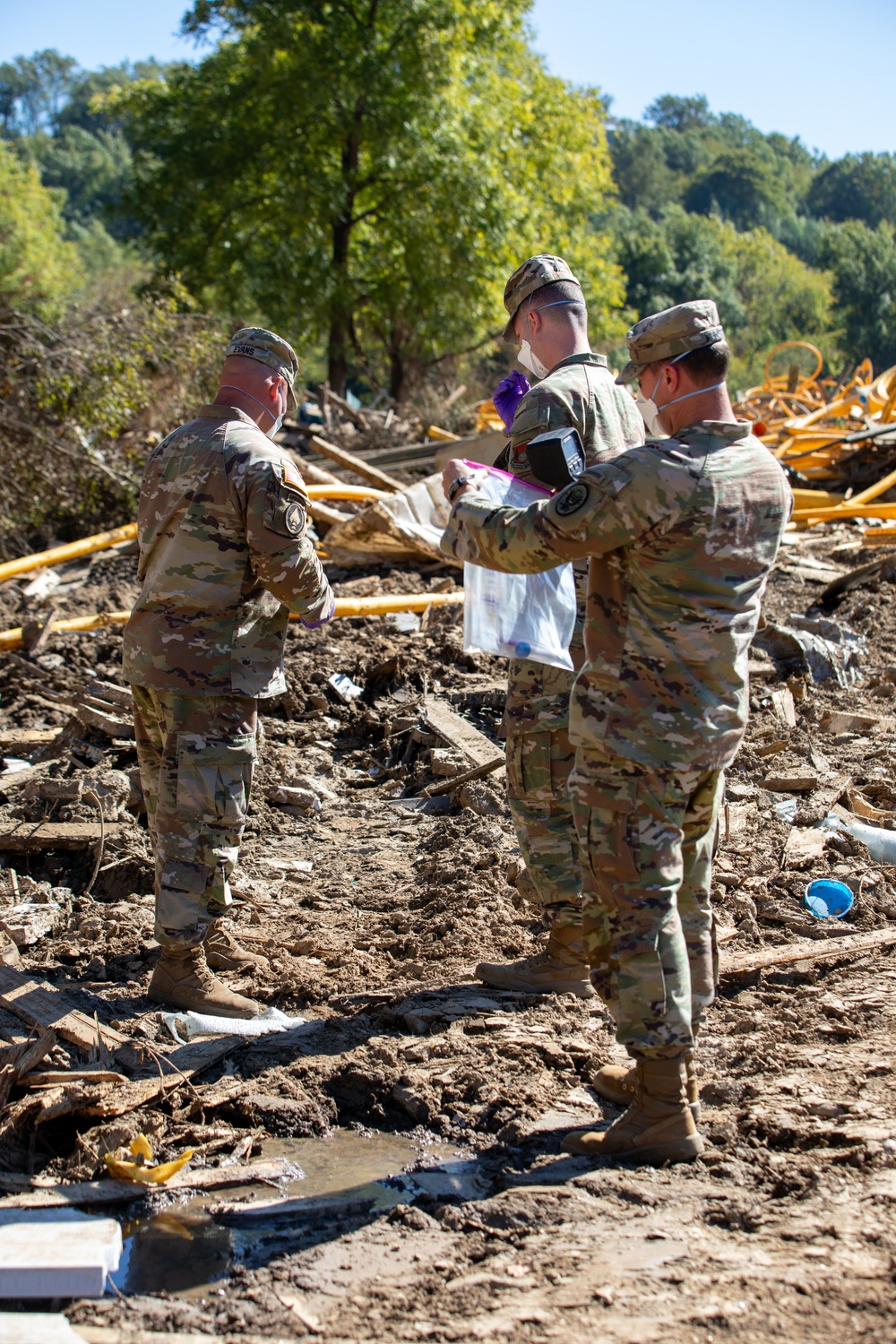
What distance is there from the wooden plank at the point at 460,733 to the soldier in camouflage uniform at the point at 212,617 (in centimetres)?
233

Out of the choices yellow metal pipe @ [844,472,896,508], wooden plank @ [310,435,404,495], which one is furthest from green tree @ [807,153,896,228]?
wooden plank @ [310,435,404,495]

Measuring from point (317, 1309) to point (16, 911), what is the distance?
2.68m

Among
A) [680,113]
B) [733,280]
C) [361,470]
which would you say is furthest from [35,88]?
[361,470]

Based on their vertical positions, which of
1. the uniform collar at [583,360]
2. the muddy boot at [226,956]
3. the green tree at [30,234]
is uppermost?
the green tree at [30,234]

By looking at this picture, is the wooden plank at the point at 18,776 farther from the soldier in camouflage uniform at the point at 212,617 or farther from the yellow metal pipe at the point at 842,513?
the yellow metal pipe at the point at 842,513

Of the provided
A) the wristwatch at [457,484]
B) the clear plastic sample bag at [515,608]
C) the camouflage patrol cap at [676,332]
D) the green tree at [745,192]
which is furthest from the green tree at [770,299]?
the camouflage patrol cap at [676,332]

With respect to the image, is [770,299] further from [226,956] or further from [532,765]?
[226,956]

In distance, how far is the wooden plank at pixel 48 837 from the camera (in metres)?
4.86

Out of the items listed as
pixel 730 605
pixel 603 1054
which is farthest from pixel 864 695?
pixel 730 605

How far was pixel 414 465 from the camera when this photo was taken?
40.8ft

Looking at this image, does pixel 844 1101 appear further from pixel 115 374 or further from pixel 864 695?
pixel 115 374

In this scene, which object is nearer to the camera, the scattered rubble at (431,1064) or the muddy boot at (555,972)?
the scattered rubble at (431,1064)

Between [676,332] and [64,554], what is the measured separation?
7582 mm

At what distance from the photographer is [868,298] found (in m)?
58.6
